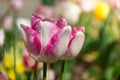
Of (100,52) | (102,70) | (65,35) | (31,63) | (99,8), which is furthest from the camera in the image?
(99,8)

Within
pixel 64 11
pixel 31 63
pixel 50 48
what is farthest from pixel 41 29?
pixel 64 11

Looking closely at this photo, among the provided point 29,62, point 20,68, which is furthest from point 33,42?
point 20,68

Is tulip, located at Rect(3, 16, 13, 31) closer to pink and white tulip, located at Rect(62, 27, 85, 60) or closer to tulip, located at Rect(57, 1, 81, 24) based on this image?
tulip, located at Rect(57, 1, 81, 24)

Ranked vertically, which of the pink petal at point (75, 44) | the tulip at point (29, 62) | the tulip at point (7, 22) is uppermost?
the pink petal at point (75, 44)

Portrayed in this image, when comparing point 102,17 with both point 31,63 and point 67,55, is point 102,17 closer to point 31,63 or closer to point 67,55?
point 31,63

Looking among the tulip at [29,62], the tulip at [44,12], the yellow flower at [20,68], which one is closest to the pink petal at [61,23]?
the tulip at [29,62]

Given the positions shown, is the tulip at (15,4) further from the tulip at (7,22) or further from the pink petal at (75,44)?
the pink petal at (75,44)
